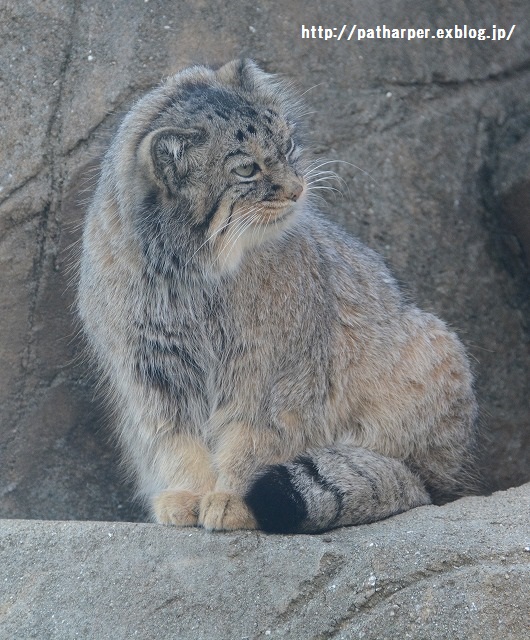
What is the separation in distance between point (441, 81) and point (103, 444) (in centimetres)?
254

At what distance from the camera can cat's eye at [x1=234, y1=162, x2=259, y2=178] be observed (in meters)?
3.53

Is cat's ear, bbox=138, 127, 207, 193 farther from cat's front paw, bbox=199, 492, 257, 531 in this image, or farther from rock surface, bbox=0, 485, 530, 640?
rock surface, bbox=0, 485, 530, 640

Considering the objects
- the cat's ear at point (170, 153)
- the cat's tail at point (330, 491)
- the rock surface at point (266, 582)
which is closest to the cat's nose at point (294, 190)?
the cat's ear at point (170, 153)

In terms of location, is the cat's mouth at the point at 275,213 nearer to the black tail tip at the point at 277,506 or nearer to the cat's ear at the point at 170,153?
the cat's ear at the point at 170,153

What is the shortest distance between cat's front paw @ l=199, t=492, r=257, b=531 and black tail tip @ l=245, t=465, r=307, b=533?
33 millimetres

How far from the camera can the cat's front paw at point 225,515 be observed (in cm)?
336

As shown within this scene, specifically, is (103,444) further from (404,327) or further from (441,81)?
(441,81)

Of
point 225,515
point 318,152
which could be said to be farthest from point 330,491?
point 318,152

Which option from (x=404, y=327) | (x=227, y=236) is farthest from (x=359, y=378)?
(x=227, y=236)

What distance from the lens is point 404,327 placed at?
425 cm

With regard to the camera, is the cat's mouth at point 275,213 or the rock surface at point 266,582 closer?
the rock surface at point 266,582

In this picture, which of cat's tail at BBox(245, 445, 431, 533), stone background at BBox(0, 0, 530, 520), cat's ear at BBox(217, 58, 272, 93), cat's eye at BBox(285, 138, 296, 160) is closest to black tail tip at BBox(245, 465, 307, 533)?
cat's tail at BBox(245, 445, 431, 533)

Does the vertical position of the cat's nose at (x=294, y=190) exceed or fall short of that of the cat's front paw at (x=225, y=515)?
it exceeds it

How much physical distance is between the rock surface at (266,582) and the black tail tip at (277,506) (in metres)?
0.07
